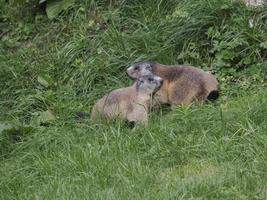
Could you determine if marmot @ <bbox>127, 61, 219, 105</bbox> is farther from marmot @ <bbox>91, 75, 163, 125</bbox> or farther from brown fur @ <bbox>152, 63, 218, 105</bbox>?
marmot @ <bbox>91, 75, 163, 125</bbox>

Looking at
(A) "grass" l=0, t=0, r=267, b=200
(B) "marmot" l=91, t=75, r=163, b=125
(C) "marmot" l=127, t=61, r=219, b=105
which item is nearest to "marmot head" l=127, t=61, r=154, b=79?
(C) "marmot" l=127, t=61, r=219, b=105

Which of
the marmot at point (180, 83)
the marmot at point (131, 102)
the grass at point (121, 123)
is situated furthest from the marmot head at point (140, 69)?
the grass at point (121, 123)

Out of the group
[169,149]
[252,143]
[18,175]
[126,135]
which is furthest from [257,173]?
[18,175]

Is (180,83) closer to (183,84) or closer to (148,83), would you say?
(183,84)

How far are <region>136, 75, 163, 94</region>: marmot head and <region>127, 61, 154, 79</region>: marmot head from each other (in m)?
0.10

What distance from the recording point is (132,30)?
7930 millimetres

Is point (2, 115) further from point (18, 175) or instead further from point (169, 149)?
point (169, 149)

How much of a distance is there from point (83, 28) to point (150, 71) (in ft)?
6.06

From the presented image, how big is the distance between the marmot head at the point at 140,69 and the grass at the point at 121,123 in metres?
0.43

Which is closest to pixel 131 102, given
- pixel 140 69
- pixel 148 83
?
pixel 148 83

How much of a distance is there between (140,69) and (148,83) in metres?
0.32

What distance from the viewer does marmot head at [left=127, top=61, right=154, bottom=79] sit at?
6559 mm

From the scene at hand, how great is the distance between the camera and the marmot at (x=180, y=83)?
6.39 meters

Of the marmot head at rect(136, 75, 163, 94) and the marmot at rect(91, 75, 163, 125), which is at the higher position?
the marmot head at rect(136, 75, 163, 94)
